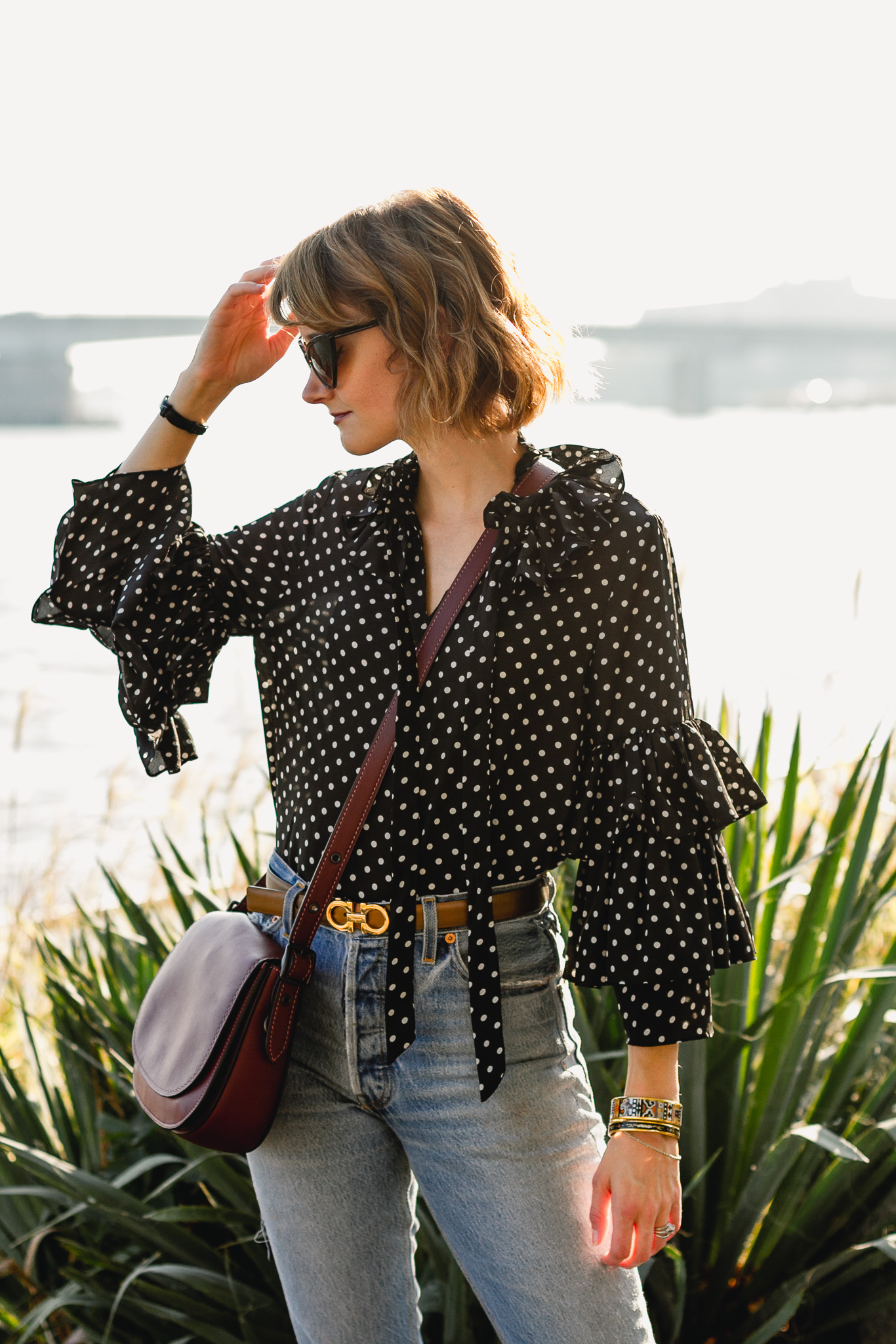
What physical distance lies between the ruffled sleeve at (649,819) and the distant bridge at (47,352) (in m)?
16.5

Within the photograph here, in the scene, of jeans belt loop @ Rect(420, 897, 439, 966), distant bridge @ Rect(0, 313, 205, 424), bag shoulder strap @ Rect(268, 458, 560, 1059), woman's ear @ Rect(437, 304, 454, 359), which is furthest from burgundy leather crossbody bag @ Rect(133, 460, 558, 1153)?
distant bridge @ Rect(0, 313, 205, 424)

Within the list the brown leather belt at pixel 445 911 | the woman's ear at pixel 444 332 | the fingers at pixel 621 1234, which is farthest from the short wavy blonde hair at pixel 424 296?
the fingers at pixel 621 1234

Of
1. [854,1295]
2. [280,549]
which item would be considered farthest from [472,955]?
[854,1295]

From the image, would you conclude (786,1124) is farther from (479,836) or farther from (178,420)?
(178,420)

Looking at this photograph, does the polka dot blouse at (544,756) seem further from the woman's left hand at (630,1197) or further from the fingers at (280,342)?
the fingers at (280,342)

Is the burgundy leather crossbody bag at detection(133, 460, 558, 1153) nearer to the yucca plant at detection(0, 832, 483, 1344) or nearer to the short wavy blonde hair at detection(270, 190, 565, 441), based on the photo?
the short wavy blonde hair at detection(270, 190, 565, 441)

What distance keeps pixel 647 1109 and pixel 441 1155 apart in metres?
0.24

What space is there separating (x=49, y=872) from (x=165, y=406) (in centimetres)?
185

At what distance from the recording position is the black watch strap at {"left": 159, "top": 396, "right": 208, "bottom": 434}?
1.54 metres

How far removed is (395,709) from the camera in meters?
1.35

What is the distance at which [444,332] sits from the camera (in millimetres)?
1396

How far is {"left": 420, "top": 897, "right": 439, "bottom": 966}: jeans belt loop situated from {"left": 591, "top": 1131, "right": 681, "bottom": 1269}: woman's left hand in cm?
29

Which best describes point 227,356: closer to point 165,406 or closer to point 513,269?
point 165,406

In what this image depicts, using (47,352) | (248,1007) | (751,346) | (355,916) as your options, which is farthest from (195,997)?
(751,346)
